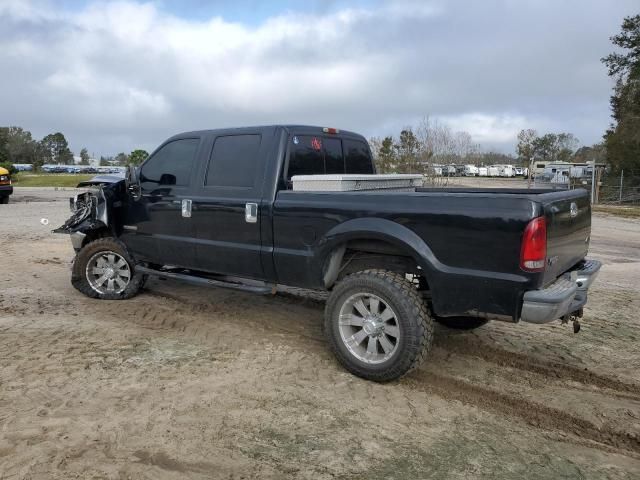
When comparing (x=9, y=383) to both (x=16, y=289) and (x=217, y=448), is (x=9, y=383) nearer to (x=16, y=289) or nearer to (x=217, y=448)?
(x=217, y=448)

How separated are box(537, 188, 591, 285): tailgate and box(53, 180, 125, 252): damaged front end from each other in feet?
15.3

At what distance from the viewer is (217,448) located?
326 centimetres

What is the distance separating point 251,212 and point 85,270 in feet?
9.34

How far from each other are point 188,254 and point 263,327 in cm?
109

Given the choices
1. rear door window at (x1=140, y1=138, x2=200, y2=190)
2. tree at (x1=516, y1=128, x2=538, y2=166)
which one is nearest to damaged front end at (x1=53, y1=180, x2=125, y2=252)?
rear door window at (x1=140, y1=138, x2=200, y2=190)

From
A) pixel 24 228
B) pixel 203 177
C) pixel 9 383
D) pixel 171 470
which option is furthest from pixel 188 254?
pixel 24 228

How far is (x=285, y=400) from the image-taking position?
3928mm

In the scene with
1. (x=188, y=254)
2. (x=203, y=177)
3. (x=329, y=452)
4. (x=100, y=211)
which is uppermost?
(x=203, y=177)

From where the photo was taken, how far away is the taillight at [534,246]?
11.7 ft

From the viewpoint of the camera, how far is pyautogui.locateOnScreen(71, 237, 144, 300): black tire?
20.8ft

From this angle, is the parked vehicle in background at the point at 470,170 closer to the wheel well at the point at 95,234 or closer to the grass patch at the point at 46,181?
the grass patch at the point at 46,181

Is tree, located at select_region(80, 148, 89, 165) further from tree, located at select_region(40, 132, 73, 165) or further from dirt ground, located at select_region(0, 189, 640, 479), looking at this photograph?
dirt ground, located at select_region(0, 189, 640, 479)

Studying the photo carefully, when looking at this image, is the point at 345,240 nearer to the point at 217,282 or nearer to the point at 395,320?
the point at 395,320

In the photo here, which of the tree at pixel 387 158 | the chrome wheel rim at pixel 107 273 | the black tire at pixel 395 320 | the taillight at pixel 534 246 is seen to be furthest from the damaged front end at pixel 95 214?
the tree at pixel 387 158
